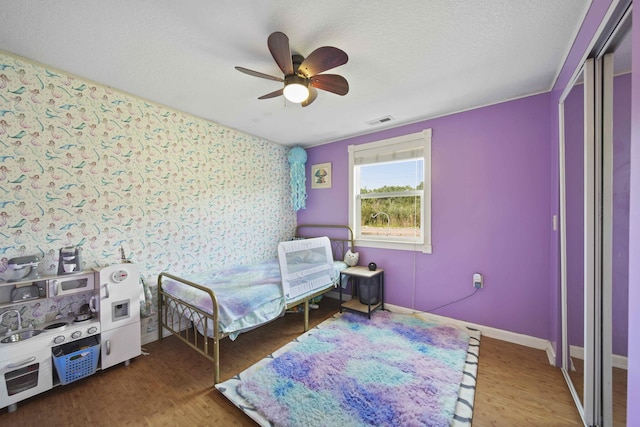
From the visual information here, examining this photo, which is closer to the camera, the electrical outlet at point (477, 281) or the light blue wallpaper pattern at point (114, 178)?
the light blue wallpaper pattern at point (114, 178)

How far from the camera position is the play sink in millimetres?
1654

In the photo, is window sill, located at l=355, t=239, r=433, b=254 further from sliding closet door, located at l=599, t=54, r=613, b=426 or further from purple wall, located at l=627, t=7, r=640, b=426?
purple wall, located at l=627, t=7, r=640, b=426

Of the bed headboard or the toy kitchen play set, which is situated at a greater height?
the bed headboard

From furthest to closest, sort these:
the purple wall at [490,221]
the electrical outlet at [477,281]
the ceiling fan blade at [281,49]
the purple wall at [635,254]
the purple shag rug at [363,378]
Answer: the electrical outlet at [477,281], the purple wall at [490,221], the purple shag rug at [363,378], the ceiling fan blade at [281,49], the purple wall at [635,254]

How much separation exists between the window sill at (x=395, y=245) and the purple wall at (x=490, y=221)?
2.7 inches

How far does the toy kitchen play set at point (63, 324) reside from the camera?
1669mm

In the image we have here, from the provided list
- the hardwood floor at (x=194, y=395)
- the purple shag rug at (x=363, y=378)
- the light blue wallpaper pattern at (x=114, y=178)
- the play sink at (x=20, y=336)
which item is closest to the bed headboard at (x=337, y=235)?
the light blue wallpaper pattern at (x=114, y=178)

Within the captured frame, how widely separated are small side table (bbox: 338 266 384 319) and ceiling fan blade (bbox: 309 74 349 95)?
7.03 feet

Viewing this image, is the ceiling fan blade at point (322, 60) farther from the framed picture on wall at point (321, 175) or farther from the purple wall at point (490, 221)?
the framed picture on wall at point (321, 175)

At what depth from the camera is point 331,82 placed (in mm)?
1839

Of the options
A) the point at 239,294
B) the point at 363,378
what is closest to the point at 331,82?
the point at 239,294

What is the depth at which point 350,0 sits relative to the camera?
134 cm

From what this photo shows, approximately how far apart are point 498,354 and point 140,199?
152 inches

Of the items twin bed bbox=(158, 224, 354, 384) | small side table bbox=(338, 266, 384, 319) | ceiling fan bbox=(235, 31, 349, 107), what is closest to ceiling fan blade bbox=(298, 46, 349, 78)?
ceiling fan bbox=(235, 31, 349, 107)
